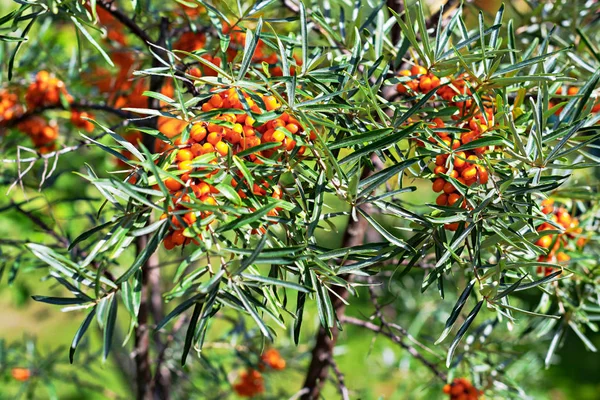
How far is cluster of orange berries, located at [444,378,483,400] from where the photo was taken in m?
0.98

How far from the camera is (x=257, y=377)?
141cm

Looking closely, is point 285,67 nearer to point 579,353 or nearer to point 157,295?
point 157,295

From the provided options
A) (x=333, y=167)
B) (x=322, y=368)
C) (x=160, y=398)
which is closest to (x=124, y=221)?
(x=333, y=167)

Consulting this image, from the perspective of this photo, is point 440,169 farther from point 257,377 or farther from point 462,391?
point 257,377

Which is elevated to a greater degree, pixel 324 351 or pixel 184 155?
pixel 184 155

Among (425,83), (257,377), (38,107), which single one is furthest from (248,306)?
(257,377)

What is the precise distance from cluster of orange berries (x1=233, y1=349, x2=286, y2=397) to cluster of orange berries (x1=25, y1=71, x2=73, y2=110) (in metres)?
0.74

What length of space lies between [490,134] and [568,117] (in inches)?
6.5

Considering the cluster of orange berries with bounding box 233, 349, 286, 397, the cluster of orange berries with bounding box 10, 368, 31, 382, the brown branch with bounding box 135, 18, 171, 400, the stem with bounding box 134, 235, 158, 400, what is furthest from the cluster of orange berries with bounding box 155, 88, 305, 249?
the cluster of orange berries with bounding box 10, 368, 31, 382

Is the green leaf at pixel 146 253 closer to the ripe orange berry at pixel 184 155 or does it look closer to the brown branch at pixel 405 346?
the ripe orange berry at pixel 184 155

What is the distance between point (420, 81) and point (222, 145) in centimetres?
26

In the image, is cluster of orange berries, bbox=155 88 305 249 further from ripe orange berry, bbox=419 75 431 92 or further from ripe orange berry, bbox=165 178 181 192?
ripe orange berry, bbox=419 75 431 92

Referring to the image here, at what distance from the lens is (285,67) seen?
56 centimetres

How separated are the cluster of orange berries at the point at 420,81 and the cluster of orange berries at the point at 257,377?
2.89 ft
